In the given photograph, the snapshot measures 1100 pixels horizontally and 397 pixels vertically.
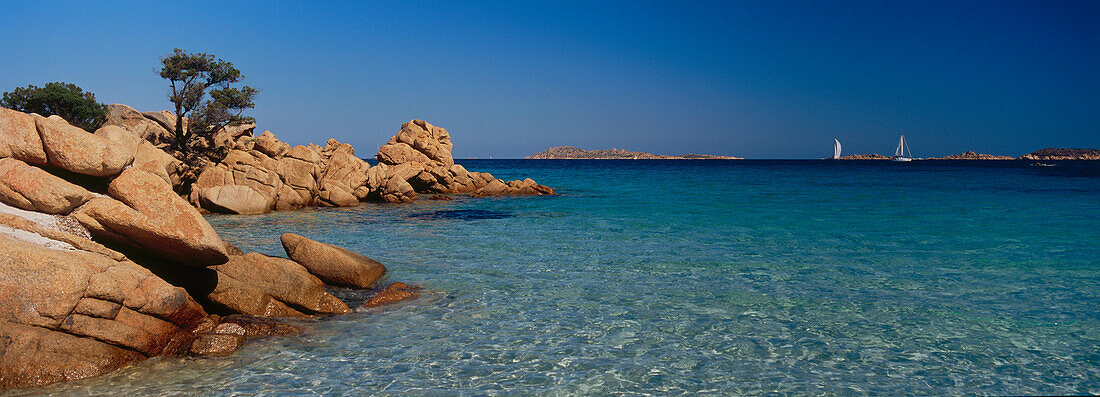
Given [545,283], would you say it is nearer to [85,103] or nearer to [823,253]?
[823,253]

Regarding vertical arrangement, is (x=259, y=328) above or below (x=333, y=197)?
below

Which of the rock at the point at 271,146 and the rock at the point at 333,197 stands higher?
the rock at the point at 271,146

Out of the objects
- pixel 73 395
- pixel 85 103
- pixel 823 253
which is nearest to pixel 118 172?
pixel 73 395

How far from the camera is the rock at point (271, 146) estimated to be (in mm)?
42000

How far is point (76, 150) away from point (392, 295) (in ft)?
21.2

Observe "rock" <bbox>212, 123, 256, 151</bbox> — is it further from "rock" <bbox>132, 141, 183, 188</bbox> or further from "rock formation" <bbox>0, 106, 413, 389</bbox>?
"rock formation" <bbox>0, 106, 413, 389</bbox>

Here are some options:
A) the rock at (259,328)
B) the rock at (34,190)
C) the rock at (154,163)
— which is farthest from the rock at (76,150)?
the rock at (259,328)

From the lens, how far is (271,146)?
42188 mm

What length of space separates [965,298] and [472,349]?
35.8 feet

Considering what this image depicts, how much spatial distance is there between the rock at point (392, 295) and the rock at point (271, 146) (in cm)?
3191

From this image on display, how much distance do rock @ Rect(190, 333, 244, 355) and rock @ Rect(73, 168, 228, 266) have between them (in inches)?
67.5

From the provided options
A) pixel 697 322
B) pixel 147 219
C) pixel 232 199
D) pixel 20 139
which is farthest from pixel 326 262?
pixel 232 199

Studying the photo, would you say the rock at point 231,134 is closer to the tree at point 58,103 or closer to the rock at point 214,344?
the tree at point 58,103

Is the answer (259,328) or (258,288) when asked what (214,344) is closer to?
(259,328)
